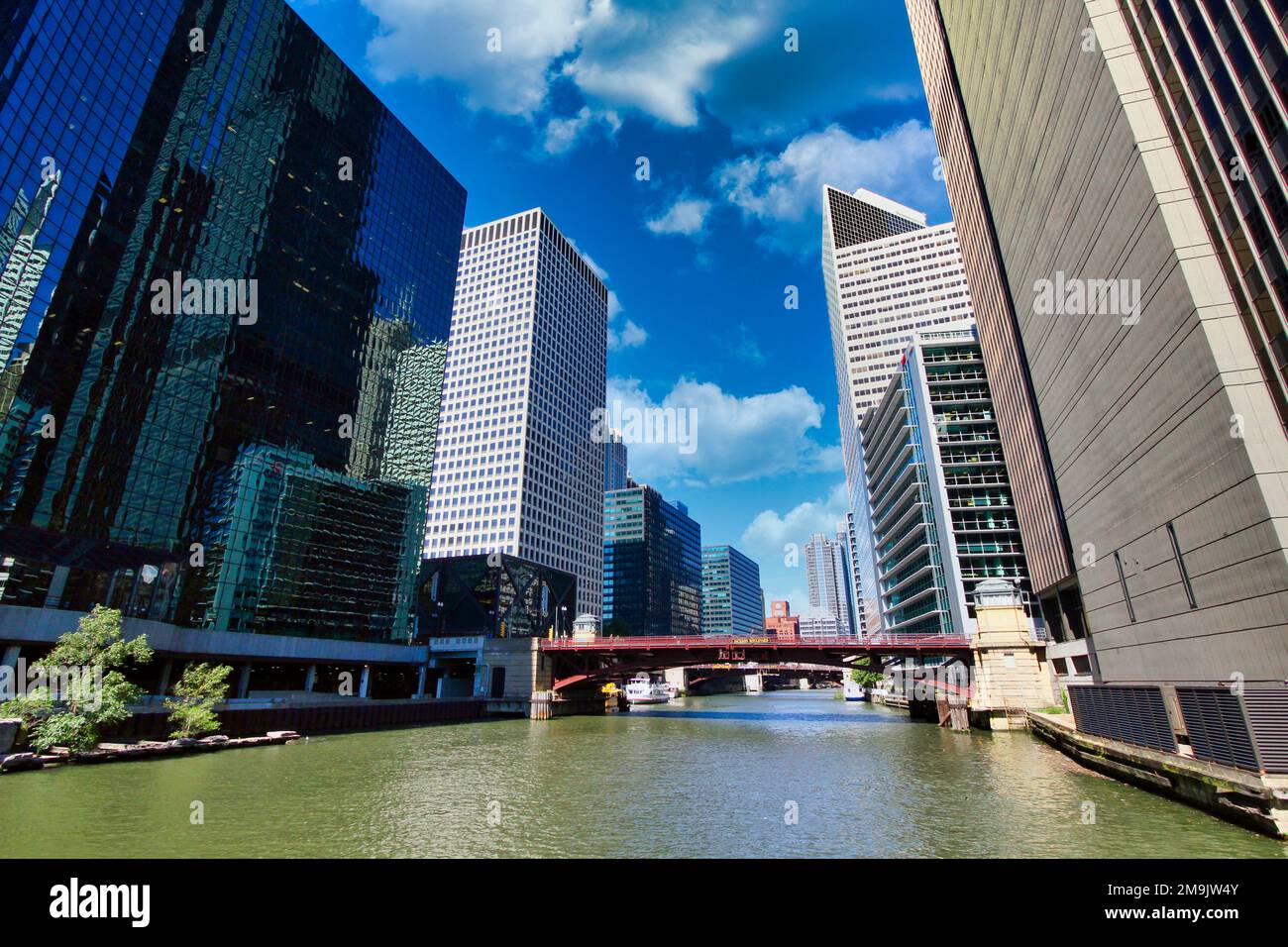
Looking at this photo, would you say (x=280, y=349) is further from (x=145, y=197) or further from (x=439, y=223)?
(x=439, y=223)

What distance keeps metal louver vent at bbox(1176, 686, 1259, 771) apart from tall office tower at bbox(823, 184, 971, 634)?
127256 mm

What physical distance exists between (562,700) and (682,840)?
213 ft

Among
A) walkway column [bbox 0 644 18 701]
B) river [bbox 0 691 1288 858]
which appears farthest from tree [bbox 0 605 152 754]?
walkway column [bbox 0 644 18 701]

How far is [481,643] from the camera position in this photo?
86.1 metres

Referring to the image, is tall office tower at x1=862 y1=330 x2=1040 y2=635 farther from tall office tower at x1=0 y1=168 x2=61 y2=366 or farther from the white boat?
tall office tower at x1=0 y1=168 x2=61 y2=366

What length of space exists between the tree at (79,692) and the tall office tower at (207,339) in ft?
47.0

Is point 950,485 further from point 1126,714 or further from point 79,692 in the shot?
point 79,692

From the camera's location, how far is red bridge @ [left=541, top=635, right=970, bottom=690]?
2340 inches

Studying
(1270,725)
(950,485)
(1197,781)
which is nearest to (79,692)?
(1197,781)

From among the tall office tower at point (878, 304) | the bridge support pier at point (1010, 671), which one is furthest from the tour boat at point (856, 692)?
the bridge support pier at point (1010, 671)

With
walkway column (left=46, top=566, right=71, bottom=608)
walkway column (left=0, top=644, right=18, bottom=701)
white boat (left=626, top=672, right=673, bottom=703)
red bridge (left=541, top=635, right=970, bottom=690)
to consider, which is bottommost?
white boat (left=626, top=672, right=673, bottom=703)

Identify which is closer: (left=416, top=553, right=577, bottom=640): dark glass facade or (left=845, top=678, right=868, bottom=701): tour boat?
(left=416, top=553, right=577, bottom=640): dark glass facade

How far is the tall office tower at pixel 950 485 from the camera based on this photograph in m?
83.0
